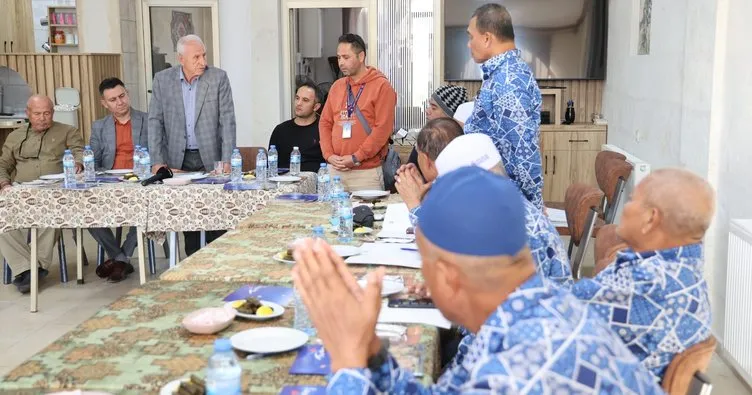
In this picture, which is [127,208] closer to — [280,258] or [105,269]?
[105,269]

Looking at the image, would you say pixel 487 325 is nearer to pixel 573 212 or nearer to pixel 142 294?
pixel 142 294

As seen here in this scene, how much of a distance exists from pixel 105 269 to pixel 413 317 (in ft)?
14.2

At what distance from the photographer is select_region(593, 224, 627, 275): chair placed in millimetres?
2656

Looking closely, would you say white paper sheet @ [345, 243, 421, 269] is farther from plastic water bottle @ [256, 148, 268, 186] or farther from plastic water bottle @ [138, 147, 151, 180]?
plastic water bottle @ [138, 147, 151, 180]

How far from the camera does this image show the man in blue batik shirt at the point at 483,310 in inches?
46.7

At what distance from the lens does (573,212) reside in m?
4.24

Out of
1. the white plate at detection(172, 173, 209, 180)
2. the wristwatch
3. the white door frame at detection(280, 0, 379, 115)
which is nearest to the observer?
the wristwatch

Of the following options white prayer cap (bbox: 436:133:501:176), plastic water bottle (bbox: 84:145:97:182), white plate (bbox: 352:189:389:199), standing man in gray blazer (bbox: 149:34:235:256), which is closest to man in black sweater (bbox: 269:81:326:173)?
standing man in gray blazer (bbox: 149:34:235:256)

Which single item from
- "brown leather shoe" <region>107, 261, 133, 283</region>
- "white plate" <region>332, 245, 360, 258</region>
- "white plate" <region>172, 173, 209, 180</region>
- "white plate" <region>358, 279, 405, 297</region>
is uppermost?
"white plate" <region>172, 173, 209, 180</region>

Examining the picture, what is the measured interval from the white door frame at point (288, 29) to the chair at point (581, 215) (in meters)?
4.59

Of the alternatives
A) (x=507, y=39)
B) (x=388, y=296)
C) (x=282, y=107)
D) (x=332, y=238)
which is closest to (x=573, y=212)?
(x=507, y=39)

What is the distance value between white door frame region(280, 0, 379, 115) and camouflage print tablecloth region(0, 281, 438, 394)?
252 inches

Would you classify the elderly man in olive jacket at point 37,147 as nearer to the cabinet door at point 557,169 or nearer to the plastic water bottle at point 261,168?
the plastic water bottle at point 261,168

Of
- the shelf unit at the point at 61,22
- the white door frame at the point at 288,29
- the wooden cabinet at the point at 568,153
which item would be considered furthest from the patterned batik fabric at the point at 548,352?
the shelf unit at the point at 61,22
